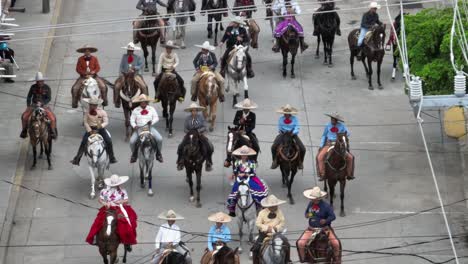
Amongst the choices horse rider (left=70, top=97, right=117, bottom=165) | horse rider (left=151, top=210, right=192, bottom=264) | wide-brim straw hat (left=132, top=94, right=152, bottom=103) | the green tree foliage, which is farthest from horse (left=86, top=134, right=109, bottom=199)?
the green tree foliage

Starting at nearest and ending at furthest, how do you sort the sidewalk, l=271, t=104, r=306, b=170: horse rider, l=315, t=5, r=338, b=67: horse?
l=271, t=104, r=306, b=170: horse rider < the sidewalk < l=315, t=5, r=338, b=67: horse

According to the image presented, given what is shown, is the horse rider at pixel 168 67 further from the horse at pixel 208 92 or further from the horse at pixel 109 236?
the horse at pixel 109 236

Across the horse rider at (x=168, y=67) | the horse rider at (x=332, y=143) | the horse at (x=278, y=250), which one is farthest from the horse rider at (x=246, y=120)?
the horse at (x=278, y=250)

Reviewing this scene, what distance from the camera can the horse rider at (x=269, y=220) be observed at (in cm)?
3809

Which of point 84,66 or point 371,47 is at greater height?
point 84,66

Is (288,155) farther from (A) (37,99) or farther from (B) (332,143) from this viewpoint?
(A) (37,99)

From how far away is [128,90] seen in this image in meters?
45.7

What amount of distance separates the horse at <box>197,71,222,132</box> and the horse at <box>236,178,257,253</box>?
6.51 metres

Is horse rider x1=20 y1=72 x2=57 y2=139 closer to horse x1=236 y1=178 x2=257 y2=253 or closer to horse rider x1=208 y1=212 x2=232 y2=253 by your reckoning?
horse x1=236 y1=178 x2=257 y2=253

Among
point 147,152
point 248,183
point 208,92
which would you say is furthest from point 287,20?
point 248,183

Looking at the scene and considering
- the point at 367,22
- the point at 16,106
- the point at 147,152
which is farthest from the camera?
the point at 367,22

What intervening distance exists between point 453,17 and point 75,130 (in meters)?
10.1

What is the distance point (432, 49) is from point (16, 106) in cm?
1114

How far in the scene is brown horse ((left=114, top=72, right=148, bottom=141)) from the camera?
45.6 metres
